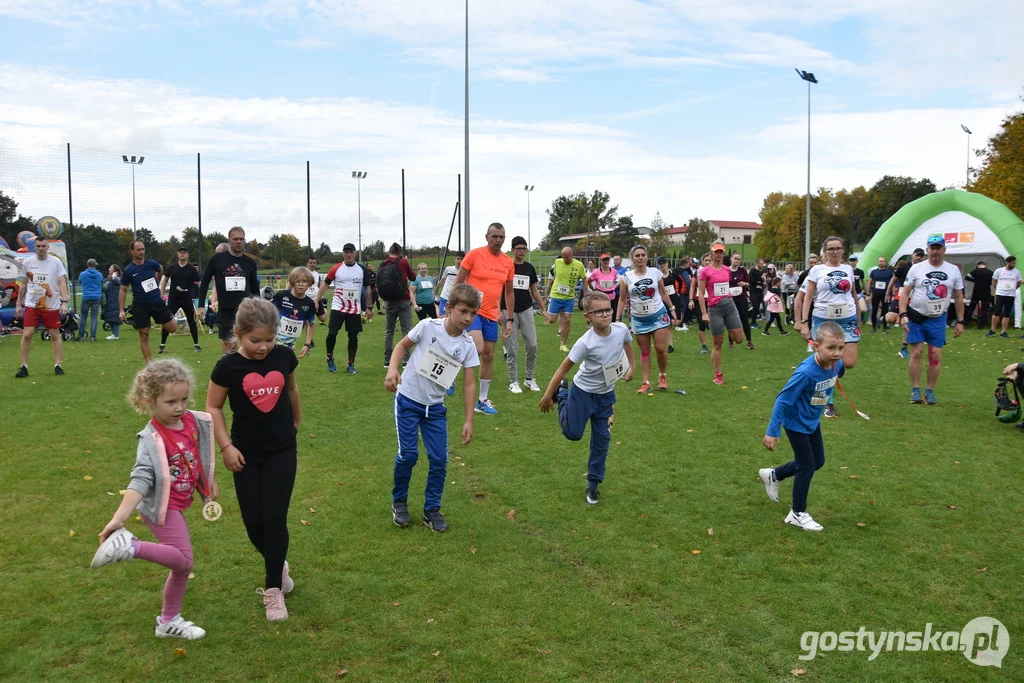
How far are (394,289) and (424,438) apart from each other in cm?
742

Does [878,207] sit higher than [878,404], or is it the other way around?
[878,207]

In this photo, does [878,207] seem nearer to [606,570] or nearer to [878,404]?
[878,404]

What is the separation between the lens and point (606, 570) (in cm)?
471

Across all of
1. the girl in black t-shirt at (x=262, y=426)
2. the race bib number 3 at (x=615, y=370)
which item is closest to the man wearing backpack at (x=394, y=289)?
the race bib number 3 at (x=615, y=370)

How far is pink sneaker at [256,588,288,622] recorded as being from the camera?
13.1 ft

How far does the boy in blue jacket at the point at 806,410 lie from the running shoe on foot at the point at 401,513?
2.66 m

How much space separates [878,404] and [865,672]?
715cm

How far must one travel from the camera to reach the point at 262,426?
391 centimetres

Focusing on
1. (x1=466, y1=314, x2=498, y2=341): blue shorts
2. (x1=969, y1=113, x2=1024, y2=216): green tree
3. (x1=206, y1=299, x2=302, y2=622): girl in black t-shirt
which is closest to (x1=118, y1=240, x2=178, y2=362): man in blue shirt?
(x1=466, y1=314, x2=498, y2=341): blue shorts

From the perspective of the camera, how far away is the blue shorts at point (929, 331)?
952 centimetres

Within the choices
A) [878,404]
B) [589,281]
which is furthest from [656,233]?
[878,404]

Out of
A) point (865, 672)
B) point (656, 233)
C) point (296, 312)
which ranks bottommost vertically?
point (865, 672)

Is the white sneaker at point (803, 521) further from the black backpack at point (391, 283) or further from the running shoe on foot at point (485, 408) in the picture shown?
the black backpack at point (391, 283)

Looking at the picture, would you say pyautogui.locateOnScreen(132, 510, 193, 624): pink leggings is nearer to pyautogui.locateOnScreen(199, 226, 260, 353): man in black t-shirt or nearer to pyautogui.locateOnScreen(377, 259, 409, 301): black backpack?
pyautogui.locateOnScreen(199, 226, 260, 353): man in black t-shirt
